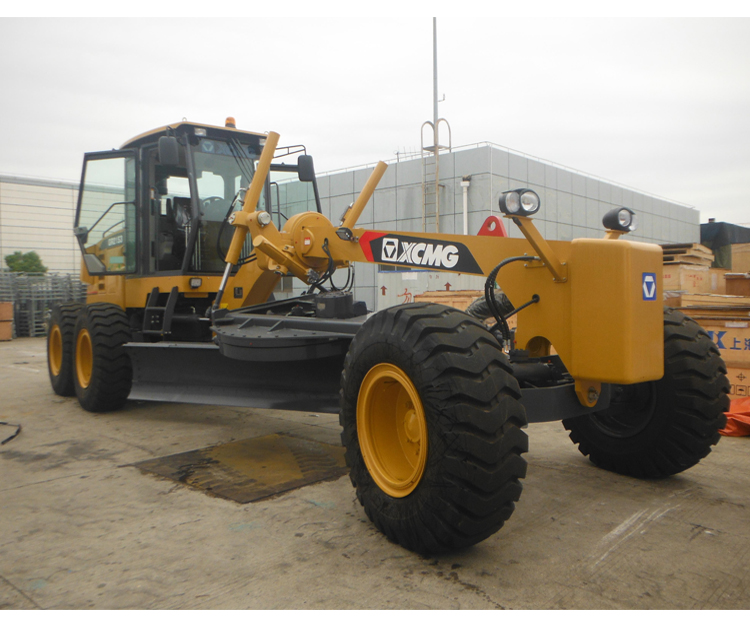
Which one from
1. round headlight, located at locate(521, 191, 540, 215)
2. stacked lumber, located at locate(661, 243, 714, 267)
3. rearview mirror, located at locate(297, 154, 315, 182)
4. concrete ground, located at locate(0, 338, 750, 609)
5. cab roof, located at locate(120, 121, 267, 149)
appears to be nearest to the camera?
concrete ground, located at locate(0, 338, 750, 609)

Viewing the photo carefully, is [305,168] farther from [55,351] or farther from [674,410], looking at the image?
[674,410]

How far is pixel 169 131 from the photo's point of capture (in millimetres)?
6422

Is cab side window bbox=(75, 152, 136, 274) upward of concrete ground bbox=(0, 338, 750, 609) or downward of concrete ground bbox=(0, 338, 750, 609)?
upward

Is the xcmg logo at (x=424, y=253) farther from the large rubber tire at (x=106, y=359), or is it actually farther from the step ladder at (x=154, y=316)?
the large rubber tire at (x=106, y=359)

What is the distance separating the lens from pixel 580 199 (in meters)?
19.1

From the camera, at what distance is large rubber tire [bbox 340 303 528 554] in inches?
112

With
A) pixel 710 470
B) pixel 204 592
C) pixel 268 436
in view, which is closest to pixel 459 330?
pixel 204 592

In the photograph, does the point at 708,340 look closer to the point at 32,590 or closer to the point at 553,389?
the point at 553,389

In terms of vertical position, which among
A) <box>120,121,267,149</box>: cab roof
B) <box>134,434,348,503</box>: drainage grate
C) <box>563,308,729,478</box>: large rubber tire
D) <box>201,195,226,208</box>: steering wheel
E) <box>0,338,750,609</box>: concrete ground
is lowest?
<box>0,338,750,609</box>: concrete ground

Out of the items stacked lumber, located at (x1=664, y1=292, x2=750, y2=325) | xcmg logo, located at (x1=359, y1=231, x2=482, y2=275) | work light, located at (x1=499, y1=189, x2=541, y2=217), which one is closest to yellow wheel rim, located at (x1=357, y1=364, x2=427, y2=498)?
xcmg logo, located at (x1=359, y1=231, x2=482, y2=275)

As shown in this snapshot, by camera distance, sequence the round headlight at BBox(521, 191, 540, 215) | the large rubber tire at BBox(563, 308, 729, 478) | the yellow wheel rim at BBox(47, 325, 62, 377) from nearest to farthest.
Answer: the round headlight at BBox(521, 191, 540, 215)
the large rubber tire at BBox(563, 308, 729, 478)
the yellow wheel rim at BBox(47, 325, 62, 377)

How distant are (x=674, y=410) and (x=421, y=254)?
191 centimetres

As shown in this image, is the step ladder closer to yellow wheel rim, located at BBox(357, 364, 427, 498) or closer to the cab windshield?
the cab windshield

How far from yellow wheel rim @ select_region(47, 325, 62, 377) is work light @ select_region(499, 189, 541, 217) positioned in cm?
641
